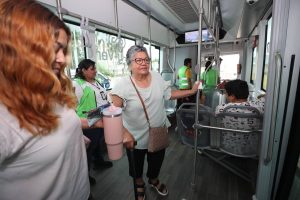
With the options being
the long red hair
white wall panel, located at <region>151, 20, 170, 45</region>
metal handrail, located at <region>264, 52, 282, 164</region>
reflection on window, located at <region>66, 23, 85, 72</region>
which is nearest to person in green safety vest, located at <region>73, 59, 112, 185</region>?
reflection on window, located at <region>66, 23, 85, 72</region>

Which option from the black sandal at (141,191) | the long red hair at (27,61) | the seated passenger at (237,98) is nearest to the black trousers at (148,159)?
the black sandal at (141,191)

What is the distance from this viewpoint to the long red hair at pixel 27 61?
51cm

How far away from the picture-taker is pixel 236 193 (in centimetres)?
178

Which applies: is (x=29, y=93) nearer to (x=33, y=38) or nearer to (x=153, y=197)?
A: (x=33, y=38)

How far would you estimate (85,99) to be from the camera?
1.96 m

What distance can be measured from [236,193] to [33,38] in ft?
6.81

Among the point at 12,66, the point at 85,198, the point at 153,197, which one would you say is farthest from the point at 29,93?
the point at 153,197

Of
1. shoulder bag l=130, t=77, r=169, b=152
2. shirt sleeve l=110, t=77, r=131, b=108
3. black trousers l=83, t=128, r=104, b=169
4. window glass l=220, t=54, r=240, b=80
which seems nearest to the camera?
shirt sleeve l=110, t=77, r=131, b=108

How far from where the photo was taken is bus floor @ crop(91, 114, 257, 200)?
5.84 feet

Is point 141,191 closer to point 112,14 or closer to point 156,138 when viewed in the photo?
point 156,138

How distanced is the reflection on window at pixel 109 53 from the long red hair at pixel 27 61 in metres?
2.19

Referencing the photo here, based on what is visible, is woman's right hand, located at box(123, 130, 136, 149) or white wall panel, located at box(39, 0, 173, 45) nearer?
Result: woman's right hand, located at box(123, 130, 136, 149)

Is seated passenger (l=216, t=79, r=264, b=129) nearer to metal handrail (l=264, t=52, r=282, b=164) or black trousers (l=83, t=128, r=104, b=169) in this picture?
metal handrail (l=264, t=52, r=282, b=164)

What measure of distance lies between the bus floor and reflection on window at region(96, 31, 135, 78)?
148cm
